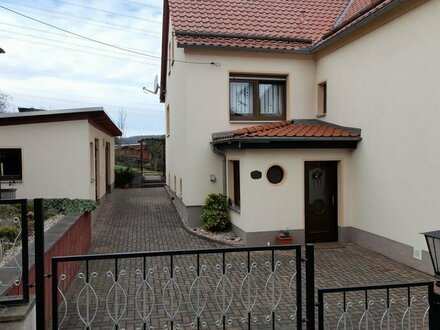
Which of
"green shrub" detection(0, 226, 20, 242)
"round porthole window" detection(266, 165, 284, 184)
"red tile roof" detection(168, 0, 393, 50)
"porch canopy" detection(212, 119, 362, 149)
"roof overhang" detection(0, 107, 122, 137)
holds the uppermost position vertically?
"red tile roof" detection(168, 0, 393, 50)

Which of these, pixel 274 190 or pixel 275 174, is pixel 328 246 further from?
pixel 275 174

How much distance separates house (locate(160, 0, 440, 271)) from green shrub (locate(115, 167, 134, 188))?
11800mm

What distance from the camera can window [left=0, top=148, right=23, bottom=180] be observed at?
1030cm

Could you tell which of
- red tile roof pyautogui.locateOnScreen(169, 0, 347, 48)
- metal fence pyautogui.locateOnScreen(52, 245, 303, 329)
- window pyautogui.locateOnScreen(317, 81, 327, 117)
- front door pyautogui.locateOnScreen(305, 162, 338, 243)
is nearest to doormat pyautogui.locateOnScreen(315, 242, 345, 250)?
front door pyautogui.locateOnScreen(305, 162, 338, 243)

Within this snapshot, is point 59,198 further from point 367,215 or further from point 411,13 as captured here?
point 411,13

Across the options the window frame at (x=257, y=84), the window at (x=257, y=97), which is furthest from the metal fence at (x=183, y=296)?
the window at (x=257, y=97)

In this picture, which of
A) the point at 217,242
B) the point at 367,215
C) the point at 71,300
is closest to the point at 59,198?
the point at 217,242

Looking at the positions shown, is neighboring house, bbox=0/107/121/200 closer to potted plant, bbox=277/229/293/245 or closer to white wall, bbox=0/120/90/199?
white wall, bbox=0/120/90/199

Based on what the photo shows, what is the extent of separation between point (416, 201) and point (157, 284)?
16.7 ft

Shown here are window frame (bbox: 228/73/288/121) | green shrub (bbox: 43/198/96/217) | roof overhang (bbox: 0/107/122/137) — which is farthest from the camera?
window frame (bbox: 228/73/288/121)

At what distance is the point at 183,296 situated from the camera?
6.12 metres

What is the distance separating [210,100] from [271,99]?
1.99 m

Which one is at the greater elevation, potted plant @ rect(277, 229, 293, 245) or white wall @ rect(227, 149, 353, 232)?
white wall @ rect(227, 149, 353, 232)

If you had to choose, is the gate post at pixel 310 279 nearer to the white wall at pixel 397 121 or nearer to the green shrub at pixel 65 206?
the white wall at pixel 397 121
